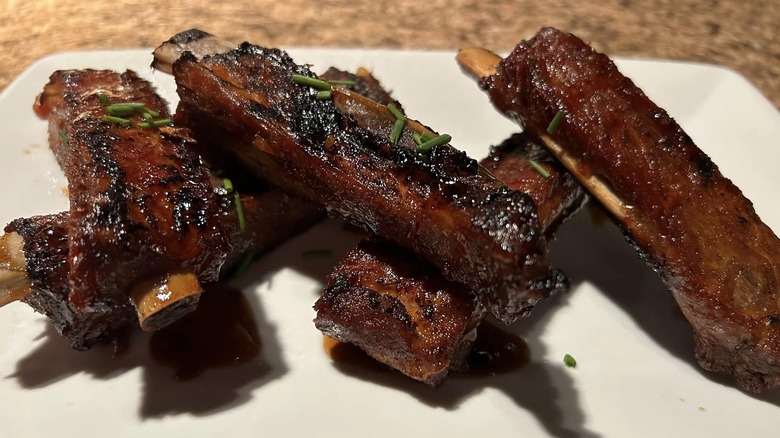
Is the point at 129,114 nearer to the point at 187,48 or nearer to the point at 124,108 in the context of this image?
the point at 124,108

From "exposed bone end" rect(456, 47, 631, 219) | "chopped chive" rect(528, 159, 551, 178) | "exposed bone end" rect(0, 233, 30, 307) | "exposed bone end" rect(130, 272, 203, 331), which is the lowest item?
"exposed bone end" rect(0, 233, 30, 307)

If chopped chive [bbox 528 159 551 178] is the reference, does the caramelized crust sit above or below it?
below

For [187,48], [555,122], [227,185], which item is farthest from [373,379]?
[187,48]

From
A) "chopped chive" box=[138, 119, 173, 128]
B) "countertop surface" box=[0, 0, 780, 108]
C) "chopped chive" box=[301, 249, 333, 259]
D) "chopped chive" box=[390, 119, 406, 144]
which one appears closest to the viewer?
"chopped chive" box=[390, 119, 406, 144]

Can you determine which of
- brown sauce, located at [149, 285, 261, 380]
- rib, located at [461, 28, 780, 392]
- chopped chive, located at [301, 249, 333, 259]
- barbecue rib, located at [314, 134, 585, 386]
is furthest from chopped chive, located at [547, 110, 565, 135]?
Result: brown sauce, located at [149, 285, 261, 380]

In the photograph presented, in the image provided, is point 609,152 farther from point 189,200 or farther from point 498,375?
point 189,200

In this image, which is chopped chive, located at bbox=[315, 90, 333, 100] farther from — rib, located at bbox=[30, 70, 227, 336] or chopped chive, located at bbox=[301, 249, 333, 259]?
chopped chive, located at bbox=[301, 249, 333, 259]

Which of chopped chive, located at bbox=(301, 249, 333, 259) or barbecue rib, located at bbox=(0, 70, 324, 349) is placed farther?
chopped chive, located at bbox=(301, 249, 333, 259)
